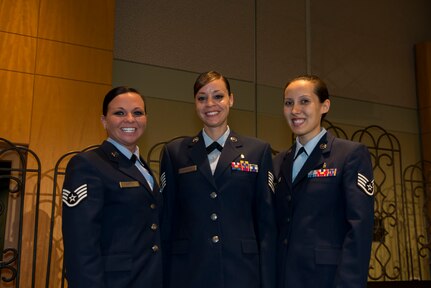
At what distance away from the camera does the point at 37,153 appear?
3.65m

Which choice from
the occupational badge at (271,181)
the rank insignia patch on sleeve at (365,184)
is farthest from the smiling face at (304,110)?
the rank insignia patch on sleeve at (365,184)

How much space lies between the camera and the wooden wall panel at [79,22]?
3.84 m

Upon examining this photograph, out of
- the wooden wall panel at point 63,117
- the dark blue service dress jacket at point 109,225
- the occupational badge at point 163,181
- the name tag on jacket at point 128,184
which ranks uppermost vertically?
the wooden wall panel at point 63,117

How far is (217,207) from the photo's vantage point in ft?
6.70

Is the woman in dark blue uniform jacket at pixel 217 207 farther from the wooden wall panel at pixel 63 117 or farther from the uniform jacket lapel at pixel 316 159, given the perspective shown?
the wooden wall panel at pixel 63 117

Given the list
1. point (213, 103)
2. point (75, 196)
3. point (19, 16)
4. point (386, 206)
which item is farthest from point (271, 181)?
point (386, 206)

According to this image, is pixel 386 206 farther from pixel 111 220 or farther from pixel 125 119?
pixel 111 220

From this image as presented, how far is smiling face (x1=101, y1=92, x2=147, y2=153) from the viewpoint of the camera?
85.2 inches

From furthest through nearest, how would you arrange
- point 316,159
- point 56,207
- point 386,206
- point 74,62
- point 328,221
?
point 386,206 < point 74,62 < point 56,207 < point 316,159 < point 328,221

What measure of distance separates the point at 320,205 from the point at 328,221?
2.9 inches

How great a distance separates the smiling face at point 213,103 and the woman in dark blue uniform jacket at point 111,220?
33cm

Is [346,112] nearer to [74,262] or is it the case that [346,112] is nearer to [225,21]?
[225,21]

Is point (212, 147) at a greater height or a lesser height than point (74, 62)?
lesser

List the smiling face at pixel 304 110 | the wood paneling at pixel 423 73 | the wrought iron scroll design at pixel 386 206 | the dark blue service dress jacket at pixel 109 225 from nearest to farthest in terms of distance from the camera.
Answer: the dark blue service dress jacket at pixel 109 225 → the smiling face at pixel 304 110 → the wrought iron scroll design at pixel 386 206 → the wood paneling at pixel 423 73
